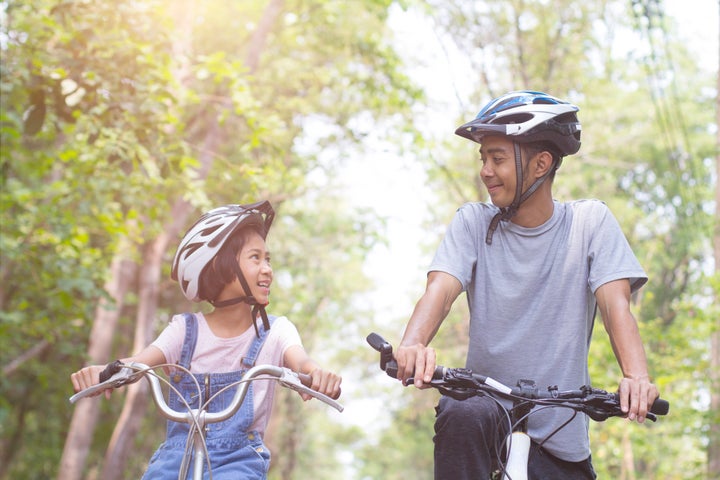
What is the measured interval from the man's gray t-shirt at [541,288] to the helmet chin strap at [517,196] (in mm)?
40

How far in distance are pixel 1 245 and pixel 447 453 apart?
8.28 m

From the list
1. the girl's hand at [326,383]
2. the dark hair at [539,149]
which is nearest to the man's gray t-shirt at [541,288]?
the dark hair at [539,149]

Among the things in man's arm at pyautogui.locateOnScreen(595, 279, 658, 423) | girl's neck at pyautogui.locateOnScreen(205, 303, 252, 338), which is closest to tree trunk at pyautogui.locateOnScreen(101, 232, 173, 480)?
girl's neck at pyautogui.locateOnScreen(205, 303, 252, 338)

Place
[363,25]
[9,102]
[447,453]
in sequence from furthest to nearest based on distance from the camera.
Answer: [363,25] → [9,102] → [447,453]

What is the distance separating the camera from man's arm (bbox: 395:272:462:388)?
3102 millimetres

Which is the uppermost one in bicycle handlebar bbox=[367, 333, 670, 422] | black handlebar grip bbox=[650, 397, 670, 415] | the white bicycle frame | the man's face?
the man's face

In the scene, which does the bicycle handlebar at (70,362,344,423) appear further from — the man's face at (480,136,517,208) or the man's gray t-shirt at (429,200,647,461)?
the man's face at (480,136,517,208)

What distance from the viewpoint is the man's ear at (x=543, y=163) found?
398 cm

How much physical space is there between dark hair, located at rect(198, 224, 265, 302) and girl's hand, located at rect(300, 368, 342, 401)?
987 mm

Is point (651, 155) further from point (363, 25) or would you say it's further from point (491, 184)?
point (491, 184)

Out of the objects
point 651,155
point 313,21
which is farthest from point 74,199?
point 651,155

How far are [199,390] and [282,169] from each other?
8.29 m

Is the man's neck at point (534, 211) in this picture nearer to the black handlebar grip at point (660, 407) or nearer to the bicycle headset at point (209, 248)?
the black handlebar grip at point (660, 407)

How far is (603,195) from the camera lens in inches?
878
